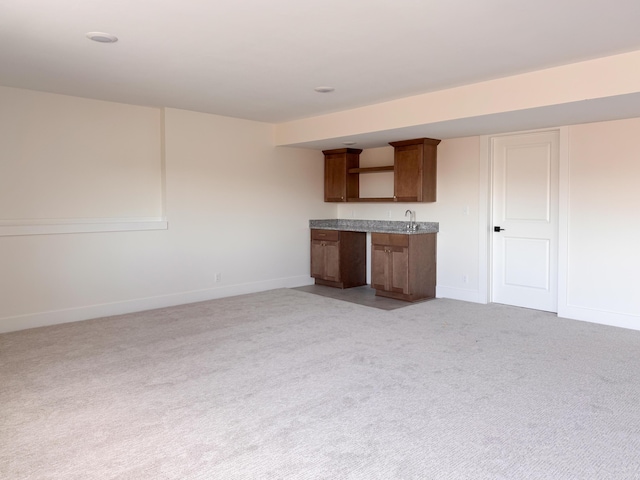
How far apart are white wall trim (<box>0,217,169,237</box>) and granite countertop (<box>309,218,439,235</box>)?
102 inches

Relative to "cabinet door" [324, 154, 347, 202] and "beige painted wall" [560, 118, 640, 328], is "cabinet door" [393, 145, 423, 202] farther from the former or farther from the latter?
"beige painted wall" [560, 118, 640, 328]

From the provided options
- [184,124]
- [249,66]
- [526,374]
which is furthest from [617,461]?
[184,124]

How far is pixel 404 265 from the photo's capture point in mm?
6090

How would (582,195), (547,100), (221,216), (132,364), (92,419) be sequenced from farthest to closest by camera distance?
1. (221,216)
2. (582,195)
3. (547,100)
4. (132,364)
5. (92,419)

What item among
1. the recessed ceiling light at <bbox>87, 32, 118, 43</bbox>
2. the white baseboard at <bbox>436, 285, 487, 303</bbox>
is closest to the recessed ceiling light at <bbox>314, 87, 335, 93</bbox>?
the recessed ceiling light at <bbox>87, 32, 118, 43</bbox>

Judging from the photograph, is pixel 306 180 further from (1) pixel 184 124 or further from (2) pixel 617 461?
(2) pixel 617 461

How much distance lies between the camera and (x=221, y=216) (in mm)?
Result: 6395

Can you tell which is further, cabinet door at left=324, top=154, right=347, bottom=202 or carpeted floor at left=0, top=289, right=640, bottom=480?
cabinet door at left=324, top=154, right=347, bottom=202

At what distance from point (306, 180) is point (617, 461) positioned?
5758 mm

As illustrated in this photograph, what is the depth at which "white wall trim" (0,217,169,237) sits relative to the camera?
15.7ft

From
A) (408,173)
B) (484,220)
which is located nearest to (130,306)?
(408,173)

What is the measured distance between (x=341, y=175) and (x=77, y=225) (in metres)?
3.85

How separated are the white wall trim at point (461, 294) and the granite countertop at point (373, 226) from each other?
812mm

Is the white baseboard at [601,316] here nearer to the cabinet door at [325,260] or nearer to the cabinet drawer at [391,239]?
the cabinet drawer at [391,239]
